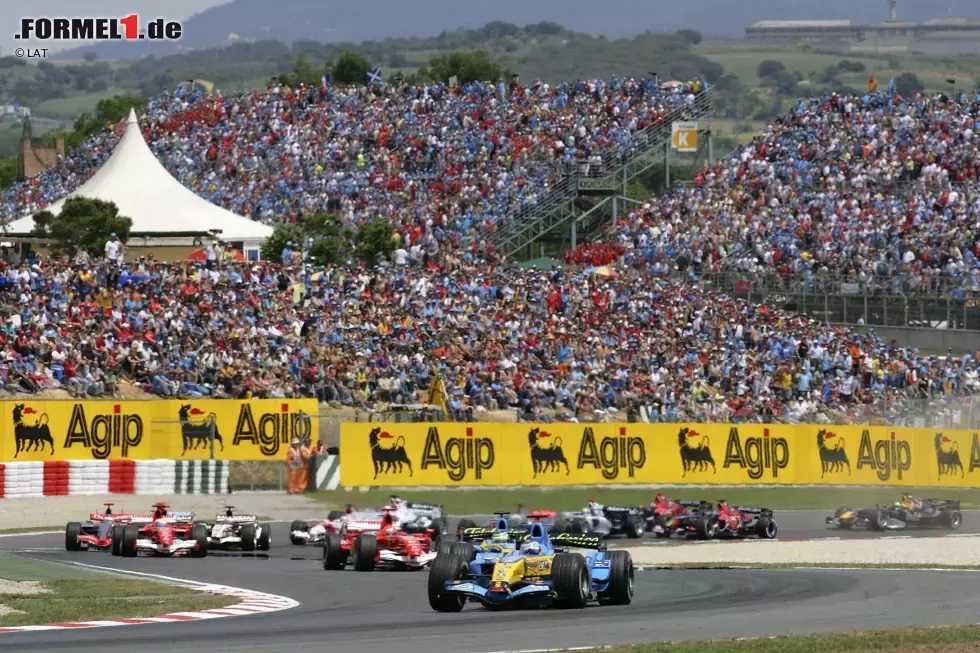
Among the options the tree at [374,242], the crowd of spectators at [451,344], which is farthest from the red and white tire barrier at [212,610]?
the tree at [374,242]

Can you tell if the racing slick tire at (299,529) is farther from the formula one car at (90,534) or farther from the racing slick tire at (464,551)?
the racing slick tire at (464,551)

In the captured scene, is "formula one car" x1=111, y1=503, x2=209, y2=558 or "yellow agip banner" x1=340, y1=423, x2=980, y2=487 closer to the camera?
"formula one car" x1=111, y1=503, x2=209, y2=558

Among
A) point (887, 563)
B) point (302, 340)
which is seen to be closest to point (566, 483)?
point (302, 340)

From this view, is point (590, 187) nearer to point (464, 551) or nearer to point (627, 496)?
point (627, 496)

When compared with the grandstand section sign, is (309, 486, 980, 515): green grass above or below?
below

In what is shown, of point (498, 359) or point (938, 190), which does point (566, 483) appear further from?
point (938, 190)

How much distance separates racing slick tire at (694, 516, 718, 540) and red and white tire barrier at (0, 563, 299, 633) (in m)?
12.7

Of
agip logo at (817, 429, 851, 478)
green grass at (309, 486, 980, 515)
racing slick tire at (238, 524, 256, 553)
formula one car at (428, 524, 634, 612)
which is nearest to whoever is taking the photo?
formula one car at (428, 524, 634, 612)

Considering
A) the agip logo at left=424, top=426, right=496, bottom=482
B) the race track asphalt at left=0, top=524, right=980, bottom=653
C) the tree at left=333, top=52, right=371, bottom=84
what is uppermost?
the tree at left=333, top=52, right=371, bottom=84

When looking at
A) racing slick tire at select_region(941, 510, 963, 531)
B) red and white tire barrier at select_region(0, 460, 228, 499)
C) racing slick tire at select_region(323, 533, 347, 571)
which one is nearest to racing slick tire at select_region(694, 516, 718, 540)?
racing slick tire at select_region(941, 510, 963, 531)

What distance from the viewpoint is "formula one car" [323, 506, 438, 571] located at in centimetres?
2591

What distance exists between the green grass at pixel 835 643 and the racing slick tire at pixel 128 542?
13053mm

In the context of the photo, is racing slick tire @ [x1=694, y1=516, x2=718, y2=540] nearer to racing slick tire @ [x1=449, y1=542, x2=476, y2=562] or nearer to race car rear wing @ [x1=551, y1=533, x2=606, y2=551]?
race car rear wing @ [x1=551, y1=533, x2=606, y2=551]

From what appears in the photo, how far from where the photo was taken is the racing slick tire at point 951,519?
36500 mm
